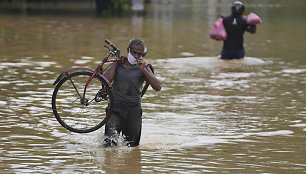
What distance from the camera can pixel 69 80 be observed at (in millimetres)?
9078

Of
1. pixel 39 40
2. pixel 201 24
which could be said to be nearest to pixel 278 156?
pixel 39 40

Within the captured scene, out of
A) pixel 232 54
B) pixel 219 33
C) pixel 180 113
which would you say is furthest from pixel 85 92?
pixel 232 54

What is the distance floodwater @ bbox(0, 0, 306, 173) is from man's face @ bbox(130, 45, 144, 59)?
3.66 feet

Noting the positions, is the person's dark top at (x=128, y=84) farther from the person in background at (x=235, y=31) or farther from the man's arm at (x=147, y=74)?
the person in background at (x=235, y=31)

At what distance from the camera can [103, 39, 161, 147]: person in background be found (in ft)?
29.1

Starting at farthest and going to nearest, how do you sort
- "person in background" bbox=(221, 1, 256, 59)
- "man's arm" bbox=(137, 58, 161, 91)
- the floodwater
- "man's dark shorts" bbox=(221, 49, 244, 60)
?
"man's dark shorts" bbox=(221, 49, 244, 60) < "person in background" bbox=(221, 1, 256, 59) < "man's arm" bbox=(137, 58, 161, 91) < the floodwater

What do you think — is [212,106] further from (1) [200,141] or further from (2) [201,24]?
(2) [201,24]

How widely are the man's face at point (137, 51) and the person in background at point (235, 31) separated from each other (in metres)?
9.80

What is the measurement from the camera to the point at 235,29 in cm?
1844

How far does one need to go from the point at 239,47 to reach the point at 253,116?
732 cm

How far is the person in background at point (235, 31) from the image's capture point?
60.4 feet

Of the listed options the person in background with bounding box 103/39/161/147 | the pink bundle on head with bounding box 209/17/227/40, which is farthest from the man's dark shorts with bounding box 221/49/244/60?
the person in background with bounding box 103/39/161/147

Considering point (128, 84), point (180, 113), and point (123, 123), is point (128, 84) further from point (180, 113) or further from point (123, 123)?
point (180, 113)

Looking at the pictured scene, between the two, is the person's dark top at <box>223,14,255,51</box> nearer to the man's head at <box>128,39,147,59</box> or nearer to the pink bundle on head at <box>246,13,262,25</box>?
the pink bundle on head at <box>246,13,262,25</box>
